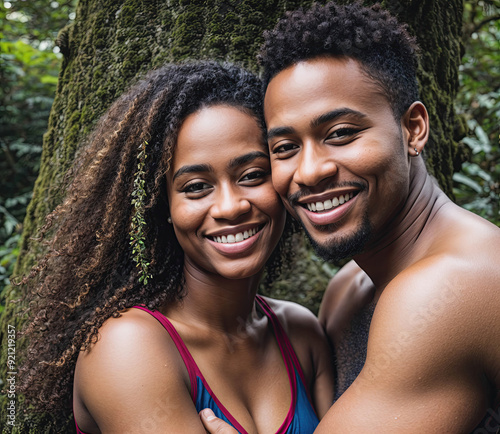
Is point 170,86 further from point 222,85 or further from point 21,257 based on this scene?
point 21,257

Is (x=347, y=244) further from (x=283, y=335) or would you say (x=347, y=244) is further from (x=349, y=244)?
(x=283, y=335)

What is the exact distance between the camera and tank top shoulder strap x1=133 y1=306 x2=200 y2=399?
6.97ft

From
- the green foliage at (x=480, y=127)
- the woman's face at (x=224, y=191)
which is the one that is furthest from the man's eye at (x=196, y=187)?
the green foliage at (x=480, y=127)

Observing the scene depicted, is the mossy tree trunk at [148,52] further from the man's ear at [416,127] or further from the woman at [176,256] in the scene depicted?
the man's ear at [416,127]

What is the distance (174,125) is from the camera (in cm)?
225

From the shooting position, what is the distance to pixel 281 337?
8.77 feet

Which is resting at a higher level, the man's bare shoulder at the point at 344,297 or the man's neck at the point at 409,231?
the man's neck at the point at 409,231

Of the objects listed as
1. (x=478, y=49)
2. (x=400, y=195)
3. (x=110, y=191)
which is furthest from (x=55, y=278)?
(x=478, y=49)

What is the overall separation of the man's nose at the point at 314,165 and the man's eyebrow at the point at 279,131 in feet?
0.29

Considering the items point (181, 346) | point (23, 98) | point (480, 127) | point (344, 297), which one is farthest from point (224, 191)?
point (23, 98)

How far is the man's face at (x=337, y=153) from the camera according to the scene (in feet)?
6.86

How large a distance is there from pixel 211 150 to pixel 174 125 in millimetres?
217

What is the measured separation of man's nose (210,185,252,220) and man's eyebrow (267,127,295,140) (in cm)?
28

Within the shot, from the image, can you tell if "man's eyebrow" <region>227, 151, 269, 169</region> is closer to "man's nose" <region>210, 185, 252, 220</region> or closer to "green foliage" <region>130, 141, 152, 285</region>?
"man's nose" <region>210, 185, 252, 220</region>
